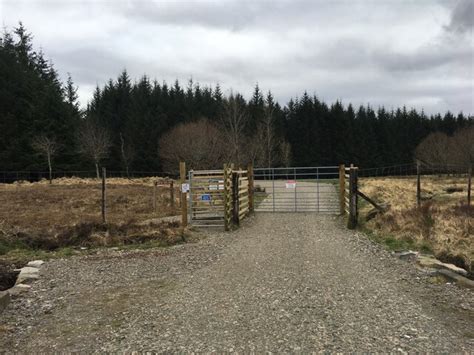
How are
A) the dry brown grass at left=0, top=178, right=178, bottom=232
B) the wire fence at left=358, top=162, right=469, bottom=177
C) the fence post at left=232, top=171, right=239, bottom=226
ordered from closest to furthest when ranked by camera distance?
the dry brown grass at left=0, top=178, right=178, bottom=232
the fence post at left=232, top=171, right=239, bottom=226
the wire fence at left=358, top=162, right=469, bottom=177

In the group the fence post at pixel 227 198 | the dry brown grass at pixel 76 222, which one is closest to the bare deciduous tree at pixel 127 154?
the dry brown grass at pixel 76 222

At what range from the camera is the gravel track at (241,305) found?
476 cm

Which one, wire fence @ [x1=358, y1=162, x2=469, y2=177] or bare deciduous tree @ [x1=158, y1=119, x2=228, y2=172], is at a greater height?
bare deciduous tree @ [x1=158, y1=119, x2=228, y2=172]

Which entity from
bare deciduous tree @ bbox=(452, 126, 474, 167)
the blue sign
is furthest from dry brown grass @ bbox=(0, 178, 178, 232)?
bare deciduous tree @ bbox=(452, 126, 474, 167)

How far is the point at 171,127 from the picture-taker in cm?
6234

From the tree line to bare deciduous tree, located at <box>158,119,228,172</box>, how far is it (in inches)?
5.4

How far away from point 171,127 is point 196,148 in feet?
68.0

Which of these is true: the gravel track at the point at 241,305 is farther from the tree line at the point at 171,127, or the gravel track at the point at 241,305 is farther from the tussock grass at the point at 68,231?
the tree line at the point at 171,127

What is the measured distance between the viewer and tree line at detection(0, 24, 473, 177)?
45.8m

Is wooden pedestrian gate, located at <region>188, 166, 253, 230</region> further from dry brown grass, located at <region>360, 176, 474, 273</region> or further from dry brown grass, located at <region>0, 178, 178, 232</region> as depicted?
dry brown grass, located at <region>360, 176, 474, 273</region>

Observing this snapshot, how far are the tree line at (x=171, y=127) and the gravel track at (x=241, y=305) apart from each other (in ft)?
82.5

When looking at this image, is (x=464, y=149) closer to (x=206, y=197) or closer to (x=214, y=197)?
(x=214, y=197)

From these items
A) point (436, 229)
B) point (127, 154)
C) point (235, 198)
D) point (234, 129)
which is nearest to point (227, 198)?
point (235, 198)

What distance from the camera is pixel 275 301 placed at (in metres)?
6.14
